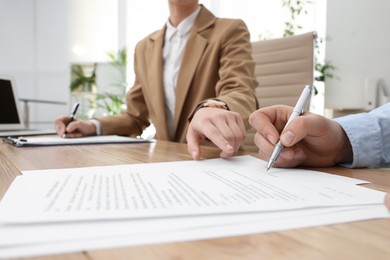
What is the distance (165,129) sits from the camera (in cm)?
116

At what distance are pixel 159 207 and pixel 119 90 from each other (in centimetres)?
379

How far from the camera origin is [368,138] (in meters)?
0.53

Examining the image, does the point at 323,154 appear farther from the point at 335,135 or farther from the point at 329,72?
the point at 329,72

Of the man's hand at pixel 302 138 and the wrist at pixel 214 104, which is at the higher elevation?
the wrist at pixel 214 104

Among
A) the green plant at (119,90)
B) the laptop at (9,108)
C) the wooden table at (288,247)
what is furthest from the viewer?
the green plant at (119,90)

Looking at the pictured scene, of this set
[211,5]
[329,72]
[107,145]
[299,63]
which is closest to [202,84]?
[107,145]

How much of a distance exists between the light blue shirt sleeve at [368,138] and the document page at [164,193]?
108 mm

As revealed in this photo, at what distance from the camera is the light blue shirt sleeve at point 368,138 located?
0.52 meters

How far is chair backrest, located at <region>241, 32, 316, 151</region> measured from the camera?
139cm

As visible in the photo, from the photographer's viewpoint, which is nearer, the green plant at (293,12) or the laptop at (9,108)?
the laptop at (9,108)

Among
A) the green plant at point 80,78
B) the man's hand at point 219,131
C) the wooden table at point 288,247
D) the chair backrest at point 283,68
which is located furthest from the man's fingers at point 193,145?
the green plant at point 80,78

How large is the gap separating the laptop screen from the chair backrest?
89 cm

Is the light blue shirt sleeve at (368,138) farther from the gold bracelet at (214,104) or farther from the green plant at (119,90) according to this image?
the green plant at (119,90)

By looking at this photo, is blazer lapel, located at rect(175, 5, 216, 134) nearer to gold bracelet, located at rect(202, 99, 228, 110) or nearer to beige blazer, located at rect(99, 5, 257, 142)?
beige blazer, located at rect(99, 5, 257, 142)
